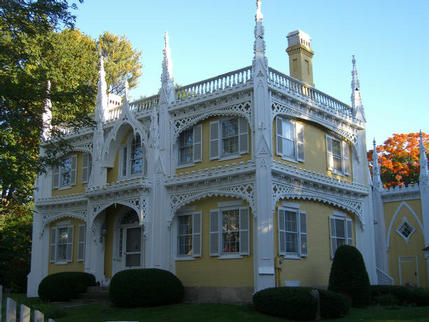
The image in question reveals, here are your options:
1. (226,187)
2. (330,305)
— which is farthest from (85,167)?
(330,305)

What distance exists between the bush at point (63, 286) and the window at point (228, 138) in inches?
303

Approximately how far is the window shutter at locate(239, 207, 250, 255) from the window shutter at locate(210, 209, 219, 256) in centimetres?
109

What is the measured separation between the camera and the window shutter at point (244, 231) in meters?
19.3

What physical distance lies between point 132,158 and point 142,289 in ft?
26.1

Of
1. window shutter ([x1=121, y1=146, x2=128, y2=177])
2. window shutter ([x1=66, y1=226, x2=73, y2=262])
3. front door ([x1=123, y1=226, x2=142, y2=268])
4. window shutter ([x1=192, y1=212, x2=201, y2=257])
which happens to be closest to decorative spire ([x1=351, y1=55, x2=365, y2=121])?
window shutter ([x1=192, y1=212, x2=201, y2=257])

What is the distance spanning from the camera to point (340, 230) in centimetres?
2314

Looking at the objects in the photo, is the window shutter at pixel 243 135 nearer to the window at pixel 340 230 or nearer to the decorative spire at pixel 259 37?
the decorative spire at pixel 259 37

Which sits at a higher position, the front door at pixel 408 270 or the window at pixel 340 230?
the window at pixel 340 230

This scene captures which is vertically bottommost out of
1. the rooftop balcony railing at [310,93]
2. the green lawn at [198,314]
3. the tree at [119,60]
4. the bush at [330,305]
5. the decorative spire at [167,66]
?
the green lawn at [198,314]

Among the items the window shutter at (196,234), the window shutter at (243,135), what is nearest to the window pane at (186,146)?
the window shutter at (196,234)

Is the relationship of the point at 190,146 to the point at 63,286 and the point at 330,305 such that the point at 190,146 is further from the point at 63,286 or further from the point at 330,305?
the point at 330,305

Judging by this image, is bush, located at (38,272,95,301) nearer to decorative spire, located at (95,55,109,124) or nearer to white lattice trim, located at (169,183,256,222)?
white lattice trim, located at (169,183,256,222)

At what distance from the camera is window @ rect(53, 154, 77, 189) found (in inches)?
1070

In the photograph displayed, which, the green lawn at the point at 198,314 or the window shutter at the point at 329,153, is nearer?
the green lawn at the point at 198,314
